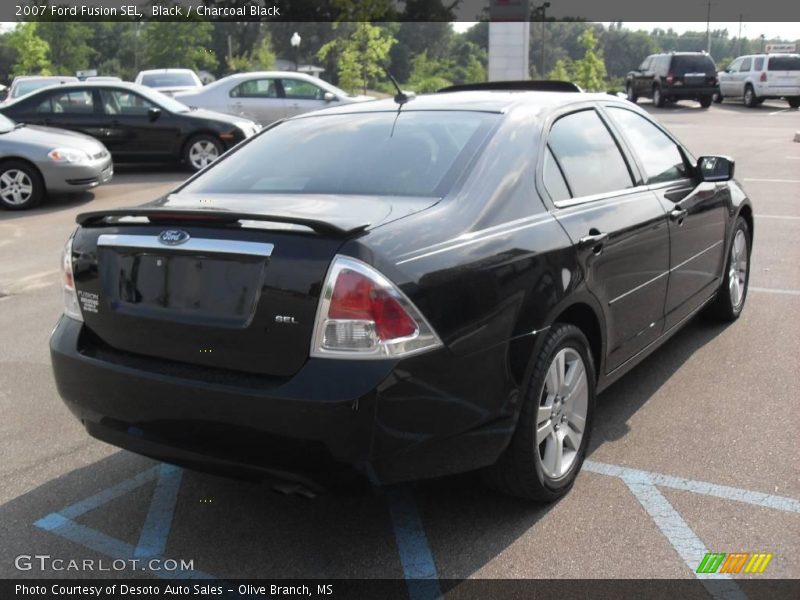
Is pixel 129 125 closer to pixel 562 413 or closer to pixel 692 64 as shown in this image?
pixel 562 413

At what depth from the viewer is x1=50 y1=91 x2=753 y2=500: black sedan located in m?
2.77

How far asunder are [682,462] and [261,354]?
6.63 feet

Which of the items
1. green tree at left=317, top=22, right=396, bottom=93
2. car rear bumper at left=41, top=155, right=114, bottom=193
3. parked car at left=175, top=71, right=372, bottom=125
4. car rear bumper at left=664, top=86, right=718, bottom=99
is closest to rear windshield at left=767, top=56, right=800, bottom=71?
car rear bumper at left=664, top=86, right=718, bottom=99

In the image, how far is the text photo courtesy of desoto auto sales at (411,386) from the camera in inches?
111

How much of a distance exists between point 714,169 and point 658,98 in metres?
29.2

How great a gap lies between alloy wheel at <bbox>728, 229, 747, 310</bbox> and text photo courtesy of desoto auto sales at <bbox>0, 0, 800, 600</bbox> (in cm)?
68

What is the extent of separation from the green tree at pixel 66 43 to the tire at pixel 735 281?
192 ft

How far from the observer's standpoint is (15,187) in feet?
37.1

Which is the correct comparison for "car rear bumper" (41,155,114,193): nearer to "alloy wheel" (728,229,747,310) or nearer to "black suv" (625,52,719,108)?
"alloy wheel" (728,229,747,310)

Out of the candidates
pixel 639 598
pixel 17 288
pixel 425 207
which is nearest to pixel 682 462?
pixel 639 598

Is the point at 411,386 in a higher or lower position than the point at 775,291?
higher

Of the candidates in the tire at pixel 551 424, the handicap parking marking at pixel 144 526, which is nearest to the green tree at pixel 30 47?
the handicap parking marking at pixel 144 526

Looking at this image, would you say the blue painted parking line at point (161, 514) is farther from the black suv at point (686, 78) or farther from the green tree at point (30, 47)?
the green tree at point (30, 47)

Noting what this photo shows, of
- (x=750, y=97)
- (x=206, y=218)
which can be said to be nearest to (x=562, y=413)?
(x=206, y=218)
